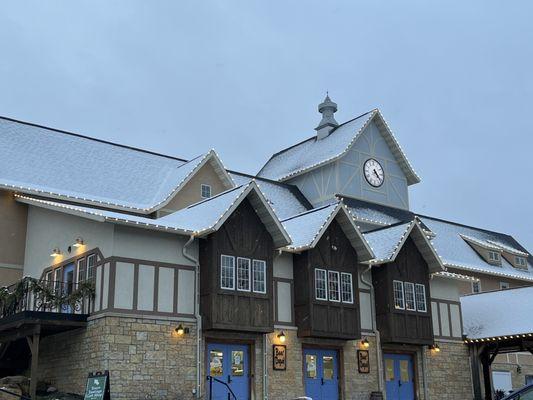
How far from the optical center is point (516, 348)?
30547mm

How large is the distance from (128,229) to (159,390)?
4720 millimetres

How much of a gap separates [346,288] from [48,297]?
32.7 ft

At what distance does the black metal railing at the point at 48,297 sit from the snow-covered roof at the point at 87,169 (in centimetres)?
556

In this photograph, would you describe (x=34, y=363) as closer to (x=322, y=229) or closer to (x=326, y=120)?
(x=322, y=229)

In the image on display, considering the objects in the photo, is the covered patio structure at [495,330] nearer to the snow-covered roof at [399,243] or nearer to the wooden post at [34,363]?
the snow-covered roof at [399,243]

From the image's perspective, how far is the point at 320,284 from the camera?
2528 centimetres

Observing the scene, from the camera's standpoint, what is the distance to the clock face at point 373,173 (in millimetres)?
40750

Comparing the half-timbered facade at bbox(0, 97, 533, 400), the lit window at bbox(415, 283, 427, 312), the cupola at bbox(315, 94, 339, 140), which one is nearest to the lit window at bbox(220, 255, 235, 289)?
the half-timbered facade at bbox(0, 97, 533, 400)

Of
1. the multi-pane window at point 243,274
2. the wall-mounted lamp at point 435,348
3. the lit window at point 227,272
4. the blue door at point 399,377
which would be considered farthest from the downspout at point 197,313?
the wall-mounted lamp at point 435,348

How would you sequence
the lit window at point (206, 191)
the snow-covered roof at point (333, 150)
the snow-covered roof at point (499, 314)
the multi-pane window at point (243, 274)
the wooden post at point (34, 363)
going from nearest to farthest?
the wooden post at point (34, 363), the multi-pane window at point (243, 274), the snow-covered roof at point (499, 314), the lit window at point (206, 191), the snow-covered roof at point (333, 150)

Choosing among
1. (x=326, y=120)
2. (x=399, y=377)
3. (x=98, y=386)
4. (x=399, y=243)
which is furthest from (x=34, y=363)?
(x=326, y=120)

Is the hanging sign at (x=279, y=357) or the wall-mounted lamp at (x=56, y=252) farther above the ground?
the wall-mounted lamp at (x=56, y=252)

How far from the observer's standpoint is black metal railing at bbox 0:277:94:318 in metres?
22.2

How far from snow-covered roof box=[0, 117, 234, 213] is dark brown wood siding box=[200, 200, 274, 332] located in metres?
7.45
